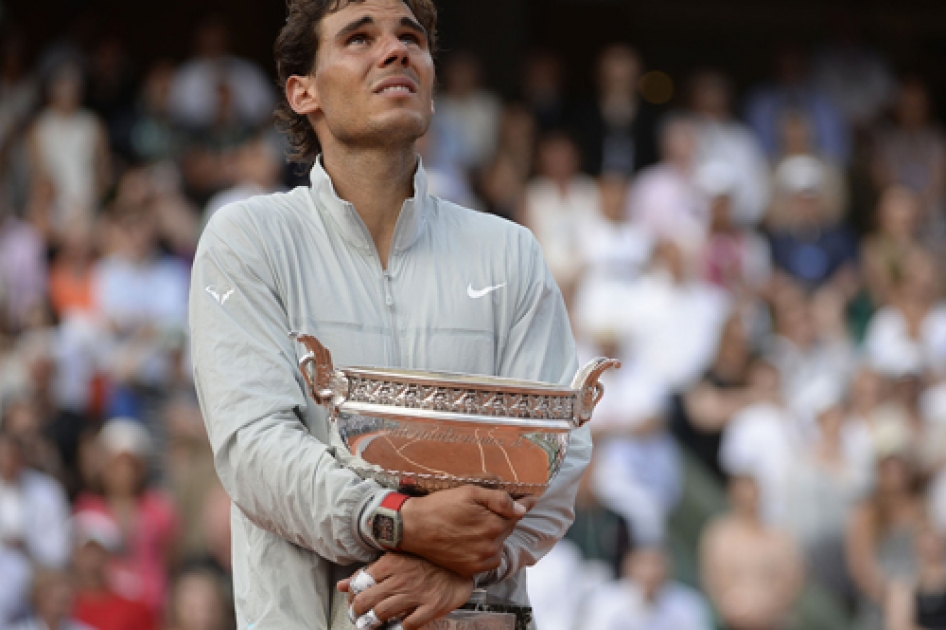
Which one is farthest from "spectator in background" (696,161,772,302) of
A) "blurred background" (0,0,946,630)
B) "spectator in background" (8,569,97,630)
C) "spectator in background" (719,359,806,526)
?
"spectator in background" (8,569,97,630)

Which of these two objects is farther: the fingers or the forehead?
the forehead

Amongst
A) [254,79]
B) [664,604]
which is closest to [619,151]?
[254,79]

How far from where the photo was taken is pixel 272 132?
1183cm

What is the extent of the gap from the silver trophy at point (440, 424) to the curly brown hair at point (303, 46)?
76 centimetres

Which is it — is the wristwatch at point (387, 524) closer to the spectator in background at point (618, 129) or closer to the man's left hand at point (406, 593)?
the man's left hand at point (406, 593)

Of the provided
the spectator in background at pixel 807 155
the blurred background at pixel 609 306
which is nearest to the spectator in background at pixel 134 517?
the blurred background at pixel 609 306

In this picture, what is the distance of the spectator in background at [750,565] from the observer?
8.84 m

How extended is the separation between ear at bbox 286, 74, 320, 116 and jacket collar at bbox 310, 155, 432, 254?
0.12 meters

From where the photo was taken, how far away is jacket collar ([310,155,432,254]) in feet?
9.80

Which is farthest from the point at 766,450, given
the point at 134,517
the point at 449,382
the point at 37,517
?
the point at 449,382

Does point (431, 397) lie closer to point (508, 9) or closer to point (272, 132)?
point (272, 132)

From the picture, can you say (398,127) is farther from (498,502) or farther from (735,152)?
(735,152)

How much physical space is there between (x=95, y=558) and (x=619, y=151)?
5921mm

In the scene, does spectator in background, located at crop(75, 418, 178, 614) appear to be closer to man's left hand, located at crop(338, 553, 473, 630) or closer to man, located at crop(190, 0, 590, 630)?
man, located at crop(190, 0, 590, 630)
